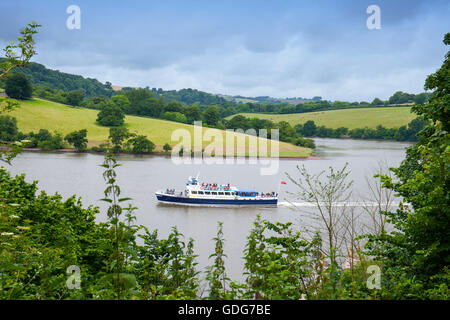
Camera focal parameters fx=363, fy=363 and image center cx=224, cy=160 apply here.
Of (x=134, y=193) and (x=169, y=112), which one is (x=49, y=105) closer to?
(x=169, y=112)

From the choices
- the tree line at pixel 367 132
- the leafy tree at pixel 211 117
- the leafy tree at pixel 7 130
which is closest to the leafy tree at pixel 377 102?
the tree line at pixel 367 132

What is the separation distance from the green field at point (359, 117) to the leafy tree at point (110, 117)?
2337 inches

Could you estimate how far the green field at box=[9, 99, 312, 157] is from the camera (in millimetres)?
72875

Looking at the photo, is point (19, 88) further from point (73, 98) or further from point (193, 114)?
point (193, 114)

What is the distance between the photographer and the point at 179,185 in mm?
39062

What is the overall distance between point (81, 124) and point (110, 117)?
6.49m

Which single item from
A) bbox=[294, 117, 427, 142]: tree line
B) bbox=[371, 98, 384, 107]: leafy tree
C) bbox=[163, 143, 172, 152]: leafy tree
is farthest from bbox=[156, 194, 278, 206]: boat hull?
bbox=[371, 98, 384, 107]: leafy tree

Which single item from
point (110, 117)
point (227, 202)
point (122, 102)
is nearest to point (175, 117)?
point (122, 102)

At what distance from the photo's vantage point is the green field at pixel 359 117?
4113 inches

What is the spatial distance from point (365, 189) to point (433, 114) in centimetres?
2866

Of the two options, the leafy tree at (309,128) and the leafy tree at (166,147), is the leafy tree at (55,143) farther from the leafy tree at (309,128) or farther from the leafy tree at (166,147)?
the leafy tree at (309,128)

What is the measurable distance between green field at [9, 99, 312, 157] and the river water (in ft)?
40.9

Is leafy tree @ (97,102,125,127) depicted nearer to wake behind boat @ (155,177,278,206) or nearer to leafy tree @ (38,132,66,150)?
leafy tree @ (38,132,66,150)
